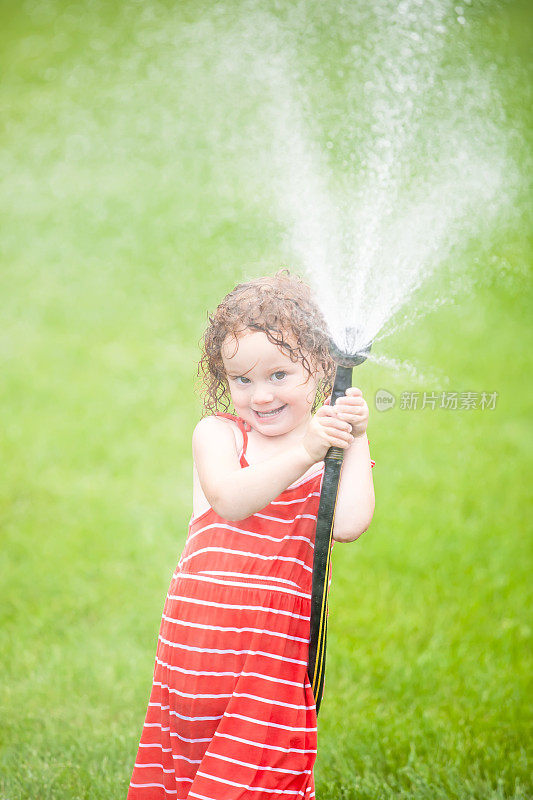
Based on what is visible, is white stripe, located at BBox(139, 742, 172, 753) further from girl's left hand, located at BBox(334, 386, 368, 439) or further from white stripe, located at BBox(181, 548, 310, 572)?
girl's left hand, located at BBox(334, 386, 368, 439)

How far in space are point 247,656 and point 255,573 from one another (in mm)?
128

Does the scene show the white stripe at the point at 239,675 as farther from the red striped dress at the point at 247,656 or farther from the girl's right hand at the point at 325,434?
the girl's right hand at the point at 325,434

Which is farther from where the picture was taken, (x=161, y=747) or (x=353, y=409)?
(x=161, y=747)

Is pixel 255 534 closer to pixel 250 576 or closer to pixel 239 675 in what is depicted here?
pixel 250 576

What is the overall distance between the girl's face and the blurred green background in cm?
41

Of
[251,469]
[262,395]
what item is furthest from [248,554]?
[262,395]

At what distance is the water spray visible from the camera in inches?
50.6

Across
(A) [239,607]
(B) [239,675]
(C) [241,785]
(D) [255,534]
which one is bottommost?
(C) [241,785]

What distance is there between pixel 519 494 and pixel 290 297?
1.49m

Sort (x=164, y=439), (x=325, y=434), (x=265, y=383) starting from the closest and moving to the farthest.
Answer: (x=325, y=434) < (x=265, y=383) < (x=164, y=439)

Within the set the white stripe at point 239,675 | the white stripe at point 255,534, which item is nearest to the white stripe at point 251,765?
the white stripe at point 239,675

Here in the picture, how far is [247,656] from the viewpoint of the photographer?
1.32m

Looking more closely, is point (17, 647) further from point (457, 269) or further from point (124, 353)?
point (457, 269)

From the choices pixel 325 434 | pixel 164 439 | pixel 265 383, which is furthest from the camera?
pixel 164 439
